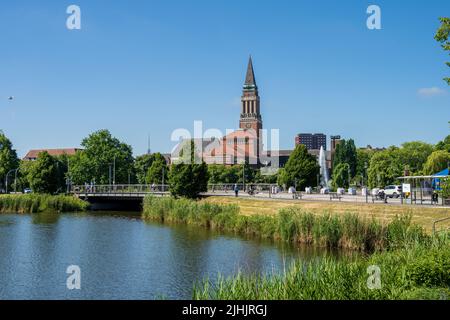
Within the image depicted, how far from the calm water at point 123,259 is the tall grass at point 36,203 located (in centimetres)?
1775

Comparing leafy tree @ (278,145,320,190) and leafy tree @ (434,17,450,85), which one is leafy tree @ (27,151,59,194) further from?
leafy tree @ (434,17,450,85)

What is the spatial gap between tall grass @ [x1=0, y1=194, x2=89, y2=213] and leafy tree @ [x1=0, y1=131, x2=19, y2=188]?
109ft

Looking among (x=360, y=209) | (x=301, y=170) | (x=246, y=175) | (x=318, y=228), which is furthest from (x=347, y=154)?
(x=318, y=228)

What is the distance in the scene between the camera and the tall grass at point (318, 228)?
26797mm

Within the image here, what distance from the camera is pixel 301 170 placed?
66.3m

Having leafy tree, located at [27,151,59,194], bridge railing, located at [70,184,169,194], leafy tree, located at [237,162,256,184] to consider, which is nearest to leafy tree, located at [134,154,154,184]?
leafy tree, located at [237,162,256,184]

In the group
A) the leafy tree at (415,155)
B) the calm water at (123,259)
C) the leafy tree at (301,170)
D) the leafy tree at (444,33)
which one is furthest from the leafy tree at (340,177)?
the leafy tree at (444,33)

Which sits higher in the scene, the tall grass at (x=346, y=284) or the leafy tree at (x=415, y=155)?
the leafy tree at (x=415, y=155)

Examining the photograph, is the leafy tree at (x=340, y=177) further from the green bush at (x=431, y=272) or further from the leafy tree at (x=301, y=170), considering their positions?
the green bush at (x=431, y=272)

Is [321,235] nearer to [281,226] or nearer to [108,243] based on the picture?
[281,226]

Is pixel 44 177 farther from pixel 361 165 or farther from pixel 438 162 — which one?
pixel 361 165

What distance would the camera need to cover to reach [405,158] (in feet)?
359
